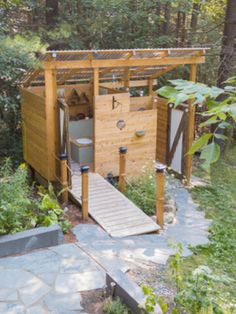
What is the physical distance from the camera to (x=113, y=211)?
20.3 feet

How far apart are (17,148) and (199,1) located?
240 inches

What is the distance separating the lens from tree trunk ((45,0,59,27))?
994 centimetres

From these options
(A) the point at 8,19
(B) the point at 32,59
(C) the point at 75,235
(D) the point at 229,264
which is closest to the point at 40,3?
(A) the point at 8,19

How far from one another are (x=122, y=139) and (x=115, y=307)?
437 centimetres

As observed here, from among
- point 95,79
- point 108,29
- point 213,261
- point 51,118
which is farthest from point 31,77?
point 213,261

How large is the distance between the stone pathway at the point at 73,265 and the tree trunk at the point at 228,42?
485 centimetres

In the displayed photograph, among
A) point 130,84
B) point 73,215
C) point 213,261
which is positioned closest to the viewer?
point 213,261

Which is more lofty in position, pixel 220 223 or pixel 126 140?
pixel 126 140

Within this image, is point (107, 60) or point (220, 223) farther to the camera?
point (107, 60)

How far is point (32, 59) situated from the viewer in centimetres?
545

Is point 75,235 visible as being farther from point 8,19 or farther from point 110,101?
point 8,19

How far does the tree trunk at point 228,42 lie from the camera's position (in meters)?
9.21

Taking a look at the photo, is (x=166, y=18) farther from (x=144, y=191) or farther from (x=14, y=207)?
(x=14, y=207)

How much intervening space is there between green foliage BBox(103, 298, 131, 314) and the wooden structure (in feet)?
11.2
